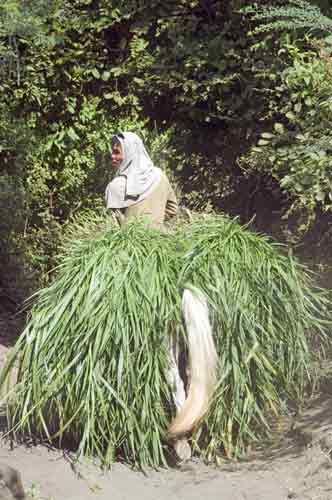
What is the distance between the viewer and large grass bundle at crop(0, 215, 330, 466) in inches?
195

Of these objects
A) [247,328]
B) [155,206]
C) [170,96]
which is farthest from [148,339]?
[170,96]

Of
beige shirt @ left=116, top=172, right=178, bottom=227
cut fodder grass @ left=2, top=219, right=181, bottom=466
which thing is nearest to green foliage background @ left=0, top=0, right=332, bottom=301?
beige shirt @ left=116, top=172, right=178, bottom=227

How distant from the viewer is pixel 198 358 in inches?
198

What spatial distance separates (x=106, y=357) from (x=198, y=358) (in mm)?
510

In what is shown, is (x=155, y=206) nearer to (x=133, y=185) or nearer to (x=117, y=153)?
(x=133, y=185)

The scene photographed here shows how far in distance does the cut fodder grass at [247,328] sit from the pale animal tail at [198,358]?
0.08 metres

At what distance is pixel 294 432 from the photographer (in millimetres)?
5461

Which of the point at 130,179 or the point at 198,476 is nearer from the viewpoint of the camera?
the point at 198,476

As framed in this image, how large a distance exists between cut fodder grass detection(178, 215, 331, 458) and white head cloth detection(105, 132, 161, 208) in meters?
0.43

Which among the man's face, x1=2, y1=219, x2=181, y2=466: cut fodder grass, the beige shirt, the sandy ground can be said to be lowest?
the sandy ground

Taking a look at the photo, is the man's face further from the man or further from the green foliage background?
the green foliage background

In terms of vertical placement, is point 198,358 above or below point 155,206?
below

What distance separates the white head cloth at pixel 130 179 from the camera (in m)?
5.73

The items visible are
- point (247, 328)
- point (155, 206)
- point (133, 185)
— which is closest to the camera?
point (247, 328)
